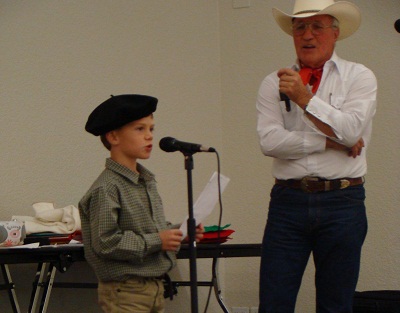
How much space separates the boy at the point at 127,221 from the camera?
2.58 meters

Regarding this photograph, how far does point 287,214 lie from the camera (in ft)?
8.53

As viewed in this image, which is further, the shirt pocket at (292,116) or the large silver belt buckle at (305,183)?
the shirt pocket at (292,116)

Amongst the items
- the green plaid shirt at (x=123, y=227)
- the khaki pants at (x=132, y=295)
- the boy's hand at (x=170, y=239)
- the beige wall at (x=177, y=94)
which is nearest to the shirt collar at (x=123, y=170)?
the green plaid shirt at (x=123, y=227)

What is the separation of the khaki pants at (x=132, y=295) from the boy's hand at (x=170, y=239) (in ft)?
0.52

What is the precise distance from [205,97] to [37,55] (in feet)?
3.80

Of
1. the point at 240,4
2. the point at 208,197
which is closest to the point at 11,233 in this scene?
the point at 208,197

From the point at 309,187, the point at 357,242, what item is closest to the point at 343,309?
the point at 357,242

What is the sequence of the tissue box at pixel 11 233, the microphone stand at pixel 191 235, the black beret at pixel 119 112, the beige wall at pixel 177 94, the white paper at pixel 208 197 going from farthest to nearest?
1. the beige wall at pixel 177 94
2. the tissue box at pixel 11 233
3. the black beret at pixel 119 112
4. the white paper at pixel 208 197
5. the microphone stand at pixel 191 235

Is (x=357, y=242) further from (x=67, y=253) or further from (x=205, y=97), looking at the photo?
(x=205, y=97)

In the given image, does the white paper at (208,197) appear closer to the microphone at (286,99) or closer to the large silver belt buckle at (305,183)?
the large silver belt buckle at (305,183)

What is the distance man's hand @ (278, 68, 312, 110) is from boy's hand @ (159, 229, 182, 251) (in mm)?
628

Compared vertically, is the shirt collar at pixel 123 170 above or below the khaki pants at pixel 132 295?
above

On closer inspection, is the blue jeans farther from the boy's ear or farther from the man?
the boy's ear

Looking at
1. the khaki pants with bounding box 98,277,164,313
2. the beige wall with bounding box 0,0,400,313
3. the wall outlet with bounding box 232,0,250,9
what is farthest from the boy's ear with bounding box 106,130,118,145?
the wall outlet with bounding box 232,0,250,9
